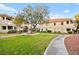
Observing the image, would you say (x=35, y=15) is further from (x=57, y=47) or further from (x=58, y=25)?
(x=57, y=47)

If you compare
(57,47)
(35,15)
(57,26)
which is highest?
(35,15)

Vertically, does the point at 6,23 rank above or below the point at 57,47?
above

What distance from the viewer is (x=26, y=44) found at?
2.25 metres

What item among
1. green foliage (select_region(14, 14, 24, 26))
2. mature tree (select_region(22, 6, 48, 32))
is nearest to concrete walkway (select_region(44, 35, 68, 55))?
mature tree (select_region(22, 6, 48, 32))

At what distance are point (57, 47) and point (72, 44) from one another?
138 millimetres

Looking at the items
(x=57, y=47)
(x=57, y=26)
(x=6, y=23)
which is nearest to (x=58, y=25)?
(x=57, y=26)

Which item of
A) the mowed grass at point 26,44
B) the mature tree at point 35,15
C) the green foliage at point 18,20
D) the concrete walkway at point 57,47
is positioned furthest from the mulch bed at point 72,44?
the green foliage at point 18,20

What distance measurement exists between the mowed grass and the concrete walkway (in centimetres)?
4

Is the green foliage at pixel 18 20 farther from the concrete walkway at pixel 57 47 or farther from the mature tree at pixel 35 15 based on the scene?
the concrete walkway at pixel 57 47

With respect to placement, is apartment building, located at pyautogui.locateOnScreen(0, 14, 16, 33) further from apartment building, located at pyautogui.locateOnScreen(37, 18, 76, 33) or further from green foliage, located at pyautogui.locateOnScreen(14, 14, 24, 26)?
apartment building, located at pyautogui.locateOnScreen(37, 18, 76, 33)

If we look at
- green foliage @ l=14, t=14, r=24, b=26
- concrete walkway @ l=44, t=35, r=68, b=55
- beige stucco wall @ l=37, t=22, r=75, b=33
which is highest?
green foliage @ l=14, t=14, r=24, b=26

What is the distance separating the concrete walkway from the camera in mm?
2219

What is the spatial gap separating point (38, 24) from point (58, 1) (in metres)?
0.28
